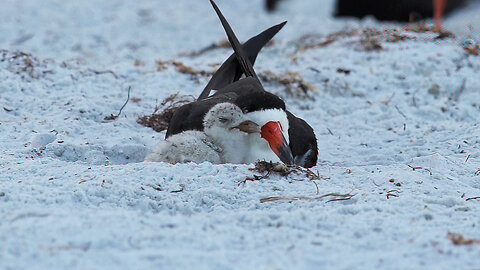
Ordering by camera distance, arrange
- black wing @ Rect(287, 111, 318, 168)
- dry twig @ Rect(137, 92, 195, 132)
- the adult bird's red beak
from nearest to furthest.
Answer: the adult bird's red beak
black wing @ Rect(287, 111, 318, 168)
dry twig @ Rect(137, 92, 195, 132)

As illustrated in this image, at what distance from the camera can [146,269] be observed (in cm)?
243

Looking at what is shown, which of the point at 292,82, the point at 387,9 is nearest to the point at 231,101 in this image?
the point at 292,82

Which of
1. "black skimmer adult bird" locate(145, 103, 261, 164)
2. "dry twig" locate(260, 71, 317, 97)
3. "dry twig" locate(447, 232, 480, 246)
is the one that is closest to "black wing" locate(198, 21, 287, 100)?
"dry twig" locate(260, 71, 317, 97)

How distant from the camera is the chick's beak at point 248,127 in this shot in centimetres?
405

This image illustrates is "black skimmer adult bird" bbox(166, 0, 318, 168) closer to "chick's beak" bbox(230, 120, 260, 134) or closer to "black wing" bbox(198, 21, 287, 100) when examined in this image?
"chick's beak" bbox(230, 120, 260, 134)

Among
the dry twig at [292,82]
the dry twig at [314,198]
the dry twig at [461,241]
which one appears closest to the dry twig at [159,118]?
the dry twig at [292,82]

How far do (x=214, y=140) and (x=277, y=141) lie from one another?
406mm

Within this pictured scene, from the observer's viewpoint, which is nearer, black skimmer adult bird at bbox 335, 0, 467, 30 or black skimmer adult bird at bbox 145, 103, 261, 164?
black skimmer adult bird at bbox 145, 103, 261, 164

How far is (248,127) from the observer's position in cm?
405

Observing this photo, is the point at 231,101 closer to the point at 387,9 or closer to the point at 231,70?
the point at 231,70

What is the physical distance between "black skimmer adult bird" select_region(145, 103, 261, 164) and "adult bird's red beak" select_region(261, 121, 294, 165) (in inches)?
2.1

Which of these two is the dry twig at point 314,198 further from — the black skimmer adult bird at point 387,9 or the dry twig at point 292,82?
the black skimmer adult bird at point 387,9

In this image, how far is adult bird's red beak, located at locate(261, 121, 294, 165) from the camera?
401 cm

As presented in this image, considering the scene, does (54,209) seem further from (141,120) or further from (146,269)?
(141,120)
